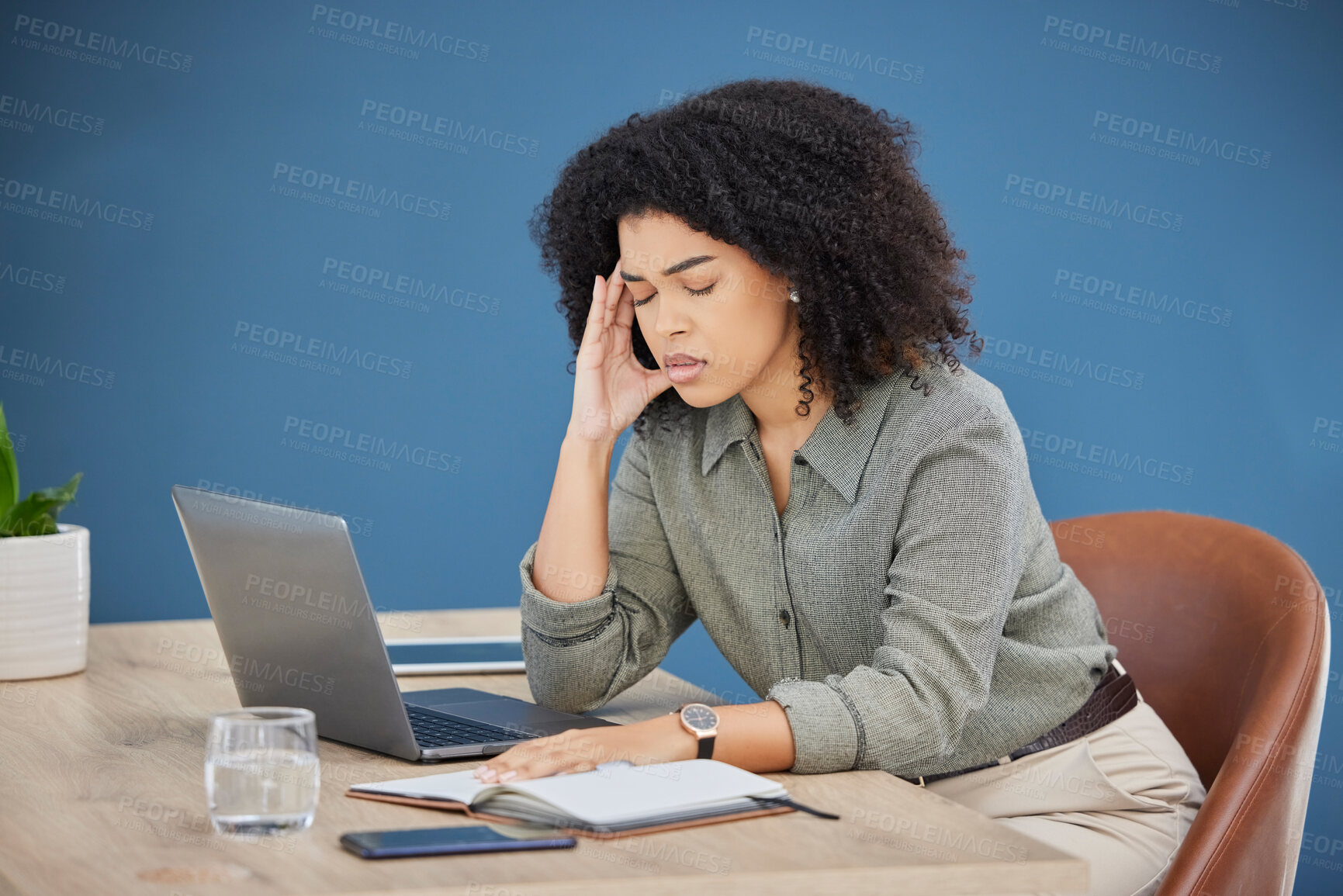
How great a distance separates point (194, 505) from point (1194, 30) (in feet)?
9.14

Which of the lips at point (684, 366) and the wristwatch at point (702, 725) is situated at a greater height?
the lips at point (684, 366)

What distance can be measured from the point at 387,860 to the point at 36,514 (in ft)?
3.13

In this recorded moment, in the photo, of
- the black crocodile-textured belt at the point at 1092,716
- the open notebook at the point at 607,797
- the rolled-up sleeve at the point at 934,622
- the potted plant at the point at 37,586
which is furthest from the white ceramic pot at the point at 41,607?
the black crocodile-textured belt at the point at 1092,716

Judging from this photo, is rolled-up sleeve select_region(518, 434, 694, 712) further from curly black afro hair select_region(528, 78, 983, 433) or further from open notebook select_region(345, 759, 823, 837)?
open notebook select_region(345, 759, 823, 837)

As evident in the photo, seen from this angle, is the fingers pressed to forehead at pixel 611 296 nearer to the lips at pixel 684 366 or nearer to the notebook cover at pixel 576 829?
the lips at pixel 684 366

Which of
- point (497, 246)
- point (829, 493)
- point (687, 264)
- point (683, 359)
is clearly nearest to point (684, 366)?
point (683, 359)

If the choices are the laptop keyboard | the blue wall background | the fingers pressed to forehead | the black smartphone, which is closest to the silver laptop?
the laptop keyboard

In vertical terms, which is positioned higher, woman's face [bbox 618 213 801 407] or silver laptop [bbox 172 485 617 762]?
woman's face [bbox 618 213 801 407]

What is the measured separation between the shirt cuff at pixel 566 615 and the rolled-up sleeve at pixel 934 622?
31cm

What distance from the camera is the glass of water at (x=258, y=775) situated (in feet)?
2.94

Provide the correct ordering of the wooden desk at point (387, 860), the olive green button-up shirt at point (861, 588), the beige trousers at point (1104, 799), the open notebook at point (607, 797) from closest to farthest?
the wooden desk at point (387, 860) → the open notebook at point (607, 797) → the olive green button-up shirt at point (861, 588) → the beige trousers at point (1104, 799)

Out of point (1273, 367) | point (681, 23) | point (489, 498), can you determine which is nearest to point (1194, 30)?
point (1273, 367)

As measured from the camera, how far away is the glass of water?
897mm

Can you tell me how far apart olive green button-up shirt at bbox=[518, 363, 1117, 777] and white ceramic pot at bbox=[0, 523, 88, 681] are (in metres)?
0.56
